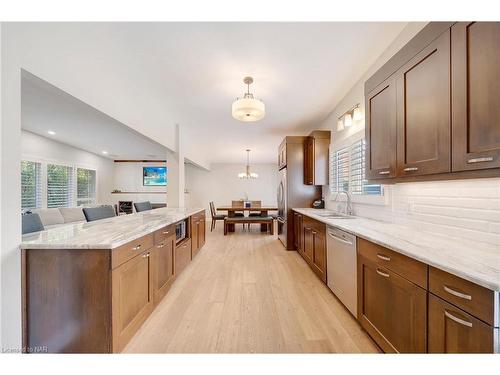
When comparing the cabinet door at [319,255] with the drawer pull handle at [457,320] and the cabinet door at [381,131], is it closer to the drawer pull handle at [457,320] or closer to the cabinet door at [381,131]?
the cabinet door at [381,131]

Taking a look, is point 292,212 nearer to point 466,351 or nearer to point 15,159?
point 466,351

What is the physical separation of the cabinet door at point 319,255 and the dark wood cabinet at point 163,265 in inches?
74.0

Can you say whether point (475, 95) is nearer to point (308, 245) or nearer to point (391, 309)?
point (391, 309)

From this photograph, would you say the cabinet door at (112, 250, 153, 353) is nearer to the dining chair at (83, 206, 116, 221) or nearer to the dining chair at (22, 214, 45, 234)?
the dining chair at (22, 214, 45, 234)

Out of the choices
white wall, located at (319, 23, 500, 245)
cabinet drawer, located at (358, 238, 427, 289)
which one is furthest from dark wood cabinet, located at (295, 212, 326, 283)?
cabinet drawer, located at (358, 238, 427, 289)

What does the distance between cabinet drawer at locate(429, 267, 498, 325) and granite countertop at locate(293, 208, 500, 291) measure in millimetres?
41

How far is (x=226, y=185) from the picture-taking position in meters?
9.66

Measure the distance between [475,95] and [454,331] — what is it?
1159 mm

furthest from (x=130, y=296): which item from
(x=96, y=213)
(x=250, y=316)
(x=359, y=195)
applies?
(x=359, y=195)

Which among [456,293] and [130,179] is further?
[130,179]

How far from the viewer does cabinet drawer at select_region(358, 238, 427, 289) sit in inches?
45.5

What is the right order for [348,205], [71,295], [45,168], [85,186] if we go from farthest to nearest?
[85,186], [45,168], [348,205], [71,295]

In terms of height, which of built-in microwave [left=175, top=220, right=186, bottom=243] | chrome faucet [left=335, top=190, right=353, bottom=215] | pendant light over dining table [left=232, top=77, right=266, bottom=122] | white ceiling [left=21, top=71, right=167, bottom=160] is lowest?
built-in microwave [left=175, top=220, right=186, bottom=243]
